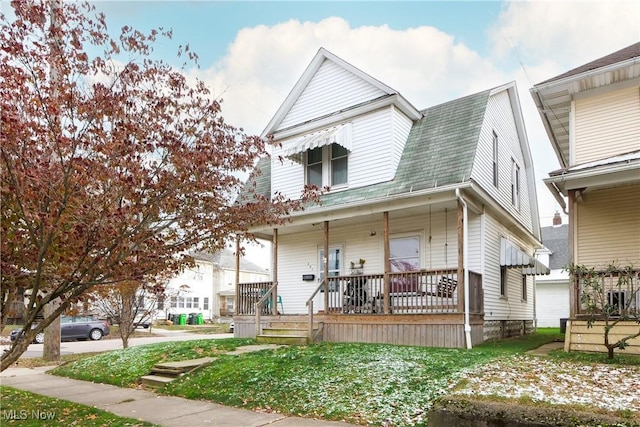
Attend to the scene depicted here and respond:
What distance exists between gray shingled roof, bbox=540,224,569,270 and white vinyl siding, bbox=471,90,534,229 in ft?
48.3

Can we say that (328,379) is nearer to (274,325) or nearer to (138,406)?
(138,406)

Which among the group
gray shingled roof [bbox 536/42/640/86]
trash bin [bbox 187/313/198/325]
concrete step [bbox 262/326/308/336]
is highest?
gray shingled roof [bbox 536/42/640/86]

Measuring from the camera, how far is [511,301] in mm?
15078

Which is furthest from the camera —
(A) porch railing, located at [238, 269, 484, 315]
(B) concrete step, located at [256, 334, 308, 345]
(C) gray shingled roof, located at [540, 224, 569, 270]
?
(C) gray shingled roof, located at [540, 224, 569, 270]

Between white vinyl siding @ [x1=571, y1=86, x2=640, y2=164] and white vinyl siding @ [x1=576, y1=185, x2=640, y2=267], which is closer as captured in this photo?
white vinyl siding @ [x1=571, y1=86, x2=640, y2=164]

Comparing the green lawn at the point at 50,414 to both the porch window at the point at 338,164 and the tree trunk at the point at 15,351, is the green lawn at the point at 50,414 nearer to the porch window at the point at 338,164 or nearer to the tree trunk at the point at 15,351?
the tree trunk at the point at 15,351

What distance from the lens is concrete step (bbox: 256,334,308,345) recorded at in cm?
1202

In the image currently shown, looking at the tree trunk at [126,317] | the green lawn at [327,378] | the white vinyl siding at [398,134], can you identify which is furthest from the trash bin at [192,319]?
the white vinyl siding at [398,134]

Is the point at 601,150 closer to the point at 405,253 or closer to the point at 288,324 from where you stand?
the point at 405,253

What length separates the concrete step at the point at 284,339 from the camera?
473 inches

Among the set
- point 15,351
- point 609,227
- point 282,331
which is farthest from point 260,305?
point 609,227

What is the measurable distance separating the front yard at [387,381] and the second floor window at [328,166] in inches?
222

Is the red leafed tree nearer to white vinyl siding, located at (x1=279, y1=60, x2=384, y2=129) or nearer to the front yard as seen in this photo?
the front yard

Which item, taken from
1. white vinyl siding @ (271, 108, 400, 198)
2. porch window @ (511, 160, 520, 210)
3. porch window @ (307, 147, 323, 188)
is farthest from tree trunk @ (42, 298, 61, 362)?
porch window @ (511, 160, 520, 210)
